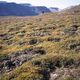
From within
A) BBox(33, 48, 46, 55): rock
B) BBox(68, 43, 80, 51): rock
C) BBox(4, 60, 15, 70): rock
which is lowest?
BBox(4, 60, 15, 70): rock

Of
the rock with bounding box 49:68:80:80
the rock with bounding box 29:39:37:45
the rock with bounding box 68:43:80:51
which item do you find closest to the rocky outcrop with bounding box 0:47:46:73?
the rock with bounding box 68:43:80:51

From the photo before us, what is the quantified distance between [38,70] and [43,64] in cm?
133

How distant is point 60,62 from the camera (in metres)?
19.9

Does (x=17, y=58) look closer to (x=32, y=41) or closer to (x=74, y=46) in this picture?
(x=74, y=46)

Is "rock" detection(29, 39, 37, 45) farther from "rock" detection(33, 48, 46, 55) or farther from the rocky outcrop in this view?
"rock" detection(33, 48, 46, 55)

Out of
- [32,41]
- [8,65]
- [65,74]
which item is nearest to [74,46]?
[65,74]

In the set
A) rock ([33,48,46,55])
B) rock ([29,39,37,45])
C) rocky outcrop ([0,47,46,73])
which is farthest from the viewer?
rock ([29,39,37,45])

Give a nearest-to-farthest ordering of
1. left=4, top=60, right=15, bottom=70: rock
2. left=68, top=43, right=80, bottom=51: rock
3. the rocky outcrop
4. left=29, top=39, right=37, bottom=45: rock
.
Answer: left=4, top=60, right=15, bottom=70: rock
the rocky outcrop
left=68, top=43, right=80, bottom=51: rock
left=29, top=39, right=37, bottom=45: rock

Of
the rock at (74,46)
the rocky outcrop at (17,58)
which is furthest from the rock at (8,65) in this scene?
the rock at (74,46)

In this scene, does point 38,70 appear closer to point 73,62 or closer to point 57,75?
point 57,75

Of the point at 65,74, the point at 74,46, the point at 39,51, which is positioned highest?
the point at 74,46

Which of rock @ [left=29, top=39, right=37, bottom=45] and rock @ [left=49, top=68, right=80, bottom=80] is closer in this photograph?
rock @ [left=49, top=68, right=80, bottom=80]

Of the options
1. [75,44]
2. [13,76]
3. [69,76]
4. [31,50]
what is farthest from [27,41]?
[69,76]

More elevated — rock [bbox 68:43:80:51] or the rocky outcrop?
rock [bbox 68:43:80:51]
